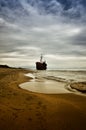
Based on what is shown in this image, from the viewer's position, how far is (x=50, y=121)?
5.52 m

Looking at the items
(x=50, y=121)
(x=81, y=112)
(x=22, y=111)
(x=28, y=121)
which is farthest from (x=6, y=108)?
(x=81, y=112)

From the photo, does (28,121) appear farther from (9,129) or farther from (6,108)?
(6,108)

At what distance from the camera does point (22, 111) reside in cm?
631

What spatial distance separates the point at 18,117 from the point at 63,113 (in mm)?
1911

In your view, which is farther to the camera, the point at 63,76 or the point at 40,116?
the point at 63,76

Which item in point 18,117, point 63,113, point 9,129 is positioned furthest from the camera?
point 63,113

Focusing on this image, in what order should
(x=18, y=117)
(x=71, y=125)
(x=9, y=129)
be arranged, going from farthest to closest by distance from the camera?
(x=18, y=117) < (x=71, y=125) < (x=9, y=129)

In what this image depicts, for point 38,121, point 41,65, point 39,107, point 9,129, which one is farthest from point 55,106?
point 41,65

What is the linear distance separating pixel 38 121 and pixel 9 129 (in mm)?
1114

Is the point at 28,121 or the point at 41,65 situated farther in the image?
the point at 41,65

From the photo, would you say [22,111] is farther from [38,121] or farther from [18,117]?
[38,121]

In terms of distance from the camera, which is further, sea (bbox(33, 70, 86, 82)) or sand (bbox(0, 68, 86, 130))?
sea (bbox(33, 70, 86, 82))

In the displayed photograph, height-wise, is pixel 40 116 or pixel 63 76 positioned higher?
pixel 40 116

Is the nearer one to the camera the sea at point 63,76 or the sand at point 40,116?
the sand at point 40,116
